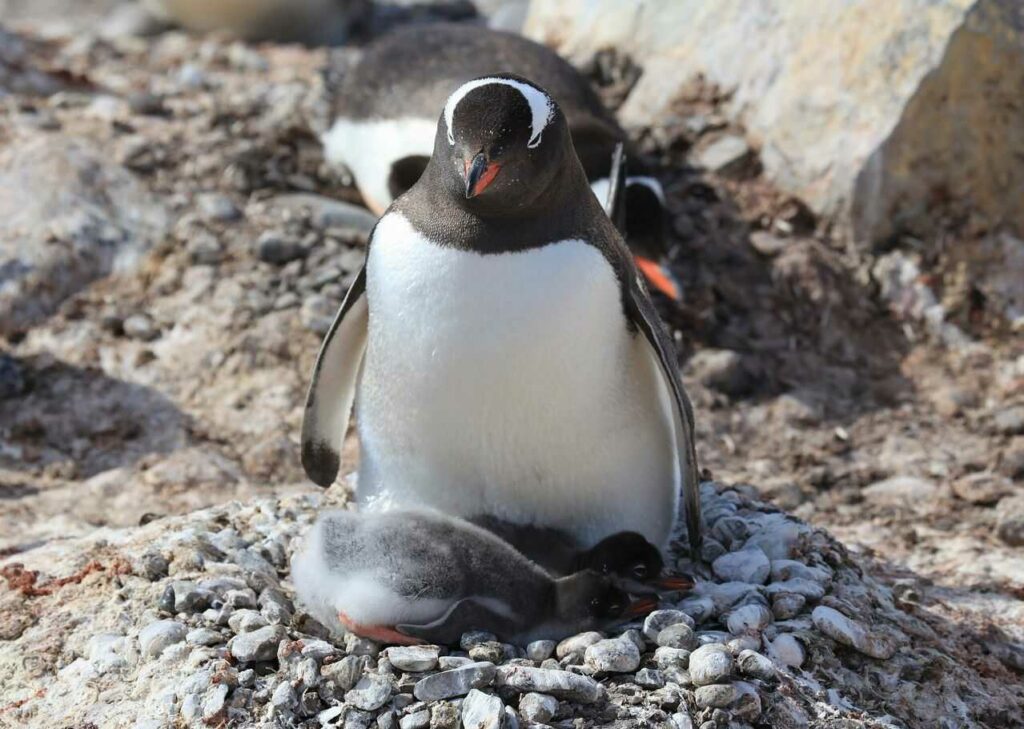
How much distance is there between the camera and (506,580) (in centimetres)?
272

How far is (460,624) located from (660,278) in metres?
2.44

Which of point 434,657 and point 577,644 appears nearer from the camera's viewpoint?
point 434,657

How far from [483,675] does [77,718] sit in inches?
29.8

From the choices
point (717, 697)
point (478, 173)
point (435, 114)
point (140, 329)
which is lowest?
point (140, 329)

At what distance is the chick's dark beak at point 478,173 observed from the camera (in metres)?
2.66

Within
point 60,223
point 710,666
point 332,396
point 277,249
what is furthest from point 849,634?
point 60,223

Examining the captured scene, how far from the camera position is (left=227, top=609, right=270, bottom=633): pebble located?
2.66 meters

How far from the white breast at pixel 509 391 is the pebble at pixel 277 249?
1955 millimetres

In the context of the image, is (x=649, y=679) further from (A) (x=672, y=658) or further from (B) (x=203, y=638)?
(B) (x=203, y=638)

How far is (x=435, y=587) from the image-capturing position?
2660mm

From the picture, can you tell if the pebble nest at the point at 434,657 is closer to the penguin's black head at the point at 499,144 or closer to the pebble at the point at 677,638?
the pebble at the point at 677,638

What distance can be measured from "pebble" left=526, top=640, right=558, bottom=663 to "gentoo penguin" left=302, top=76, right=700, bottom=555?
47cm

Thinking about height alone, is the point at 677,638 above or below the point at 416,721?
above

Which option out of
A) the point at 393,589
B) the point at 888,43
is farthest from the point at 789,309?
the point at 393,589
